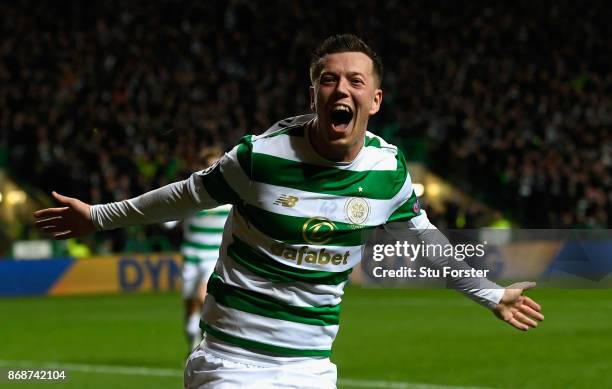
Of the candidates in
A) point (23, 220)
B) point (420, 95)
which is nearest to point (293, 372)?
point (23, 220)

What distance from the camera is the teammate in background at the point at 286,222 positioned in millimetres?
4293

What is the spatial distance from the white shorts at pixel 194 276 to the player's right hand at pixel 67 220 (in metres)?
6.79

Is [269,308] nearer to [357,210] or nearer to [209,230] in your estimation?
[357,210]

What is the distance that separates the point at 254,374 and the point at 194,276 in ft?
23.7

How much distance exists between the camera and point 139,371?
35.8ft

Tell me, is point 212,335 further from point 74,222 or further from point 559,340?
point 559,340

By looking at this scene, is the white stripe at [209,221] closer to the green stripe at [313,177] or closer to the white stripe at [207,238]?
the white stripe at [207,238]

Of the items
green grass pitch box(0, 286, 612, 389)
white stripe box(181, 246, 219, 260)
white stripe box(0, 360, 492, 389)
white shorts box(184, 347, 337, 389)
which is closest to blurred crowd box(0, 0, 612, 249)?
green grass pitch box(0, 286, 612, 389)

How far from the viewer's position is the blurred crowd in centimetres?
2309

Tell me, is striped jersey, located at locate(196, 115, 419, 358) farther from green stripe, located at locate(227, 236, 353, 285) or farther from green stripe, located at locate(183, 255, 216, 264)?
green stripe, located at locate(183, 255, 216, 264)

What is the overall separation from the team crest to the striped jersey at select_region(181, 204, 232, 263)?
703 centimetres

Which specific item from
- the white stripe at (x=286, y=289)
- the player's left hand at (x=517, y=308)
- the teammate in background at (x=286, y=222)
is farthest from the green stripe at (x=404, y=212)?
the player's left hand at (x=517, y=308)

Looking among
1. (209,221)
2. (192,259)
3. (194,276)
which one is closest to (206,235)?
(209,221)

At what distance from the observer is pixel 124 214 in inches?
174
